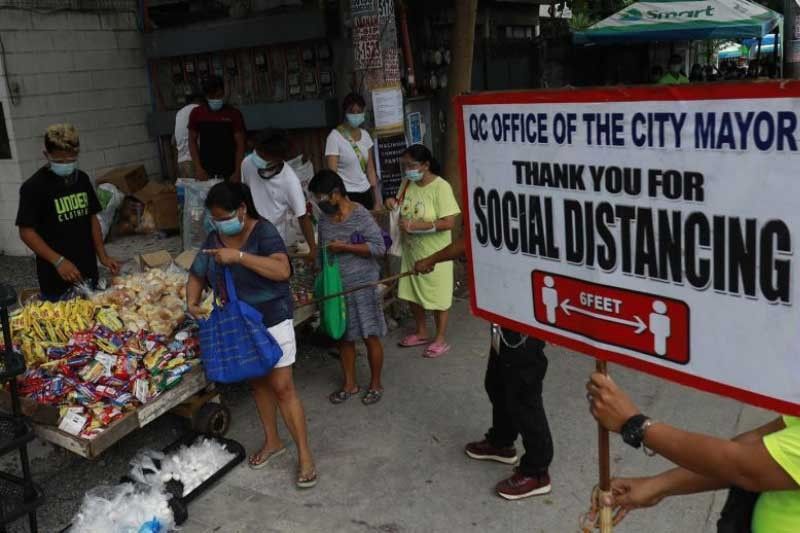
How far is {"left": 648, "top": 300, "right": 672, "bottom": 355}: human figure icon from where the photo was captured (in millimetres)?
2012

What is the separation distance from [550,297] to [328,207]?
275 cm

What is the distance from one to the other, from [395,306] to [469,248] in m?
4.17

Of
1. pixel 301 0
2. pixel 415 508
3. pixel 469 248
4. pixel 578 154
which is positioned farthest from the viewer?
pixel 301 0

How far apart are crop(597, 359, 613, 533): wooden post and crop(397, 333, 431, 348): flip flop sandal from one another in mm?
3941

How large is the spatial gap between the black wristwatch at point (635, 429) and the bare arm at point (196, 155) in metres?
5.94

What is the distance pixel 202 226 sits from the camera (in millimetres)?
6891

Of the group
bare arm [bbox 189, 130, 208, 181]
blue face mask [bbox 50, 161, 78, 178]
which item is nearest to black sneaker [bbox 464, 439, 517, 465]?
blue face mask [bbox 50, 161, 78, 178]

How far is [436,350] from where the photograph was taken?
6.00m

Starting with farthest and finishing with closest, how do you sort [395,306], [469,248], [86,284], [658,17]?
[658,17]
[395,306]
[86,284]
[469,248]

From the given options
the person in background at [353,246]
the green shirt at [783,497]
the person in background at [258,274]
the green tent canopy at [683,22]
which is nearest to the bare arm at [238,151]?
the person in background at [353,246]

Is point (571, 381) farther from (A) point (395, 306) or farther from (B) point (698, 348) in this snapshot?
(B) point (698, 348)

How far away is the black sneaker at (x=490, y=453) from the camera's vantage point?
169 inches

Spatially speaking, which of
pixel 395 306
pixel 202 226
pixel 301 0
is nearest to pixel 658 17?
pixel 301 0

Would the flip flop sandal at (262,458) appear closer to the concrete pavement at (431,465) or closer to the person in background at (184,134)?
the concrete pavement at (431,465)
